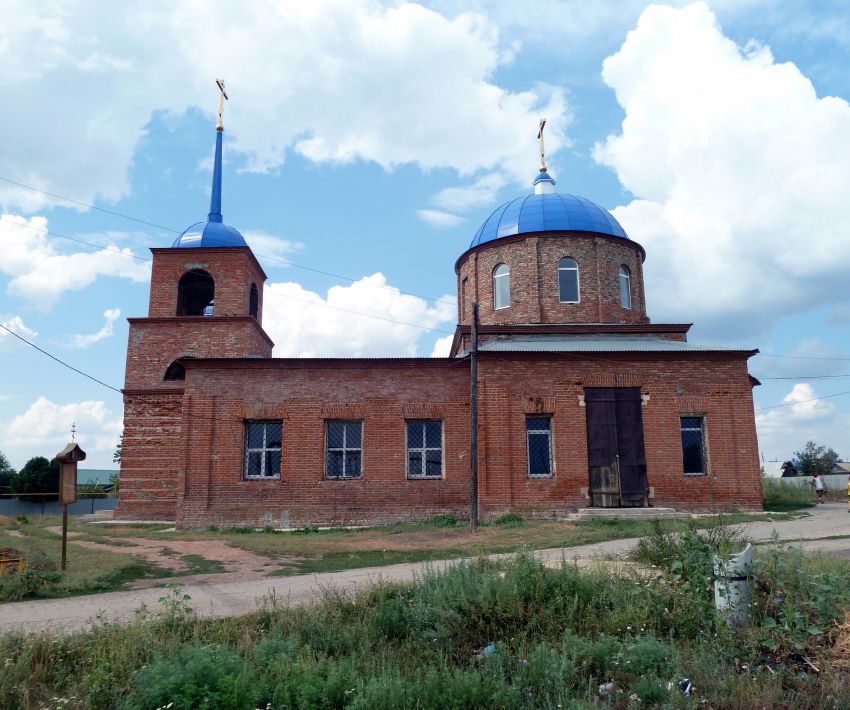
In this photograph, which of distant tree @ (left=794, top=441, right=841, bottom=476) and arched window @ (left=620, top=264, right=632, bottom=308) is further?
distant tree @ (left=794, top=441, right=841, bottom=476)

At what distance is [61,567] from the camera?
390 inches

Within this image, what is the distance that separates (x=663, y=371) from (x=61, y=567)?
49.6 ft

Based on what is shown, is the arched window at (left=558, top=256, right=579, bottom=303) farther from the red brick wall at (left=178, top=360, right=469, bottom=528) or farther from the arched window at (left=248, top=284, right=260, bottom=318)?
the arched window at (left=248, top=284, right=260, bottom=318)

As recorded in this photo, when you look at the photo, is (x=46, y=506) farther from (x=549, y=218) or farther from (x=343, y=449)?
(x=549, y=218)

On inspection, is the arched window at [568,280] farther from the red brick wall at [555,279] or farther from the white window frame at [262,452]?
the white window frame at [262,452]

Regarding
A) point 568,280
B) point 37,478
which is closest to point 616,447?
point 568,280

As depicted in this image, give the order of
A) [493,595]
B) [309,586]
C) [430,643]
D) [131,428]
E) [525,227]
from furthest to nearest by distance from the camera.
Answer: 1. [525,227]
2. [131,428]
3. [309,586]
4. [493,595]
5. [430,643]

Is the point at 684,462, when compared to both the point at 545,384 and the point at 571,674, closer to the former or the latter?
the point at 545,384

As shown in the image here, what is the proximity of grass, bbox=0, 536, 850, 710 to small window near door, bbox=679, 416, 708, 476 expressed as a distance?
10853 millimetres

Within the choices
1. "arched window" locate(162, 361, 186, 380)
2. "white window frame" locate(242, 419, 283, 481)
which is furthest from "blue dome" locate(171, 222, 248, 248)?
"white window frame" locate(242, 419, 283, 481)

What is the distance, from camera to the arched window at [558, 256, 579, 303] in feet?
72.3

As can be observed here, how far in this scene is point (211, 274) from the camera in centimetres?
2355

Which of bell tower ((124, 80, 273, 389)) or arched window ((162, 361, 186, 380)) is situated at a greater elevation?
bell tower ((124, 80, 273, 389))

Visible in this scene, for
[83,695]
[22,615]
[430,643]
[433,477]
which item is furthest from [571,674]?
[433,477]
